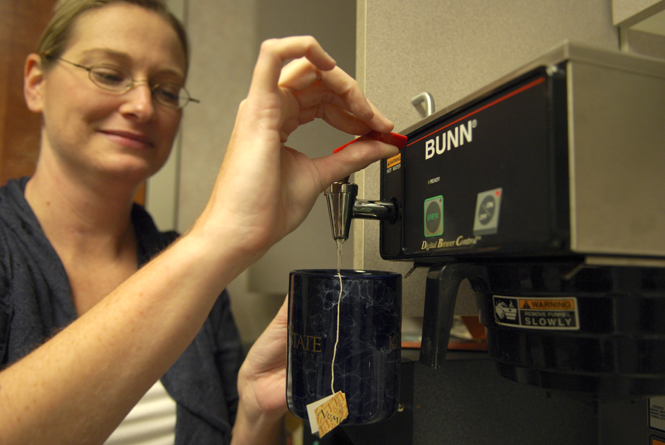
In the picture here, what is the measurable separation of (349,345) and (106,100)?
0.71 meters

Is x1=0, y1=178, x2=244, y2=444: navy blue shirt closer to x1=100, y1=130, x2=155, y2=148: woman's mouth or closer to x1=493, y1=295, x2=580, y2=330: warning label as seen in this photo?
x1=100, y1=130, x2=155, y2=148: woman's mouth

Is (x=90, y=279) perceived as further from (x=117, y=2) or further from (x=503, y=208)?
(x=503, y=208)

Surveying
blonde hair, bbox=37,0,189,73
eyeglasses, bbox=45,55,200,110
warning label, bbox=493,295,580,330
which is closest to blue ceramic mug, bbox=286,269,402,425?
warning label, bbox=493,295,580,330

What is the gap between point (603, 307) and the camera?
0.32 meters

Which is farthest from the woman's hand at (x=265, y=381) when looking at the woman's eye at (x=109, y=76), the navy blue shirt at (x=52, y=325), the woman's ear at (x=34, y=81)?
the woman's ear at (x=34, y=81)

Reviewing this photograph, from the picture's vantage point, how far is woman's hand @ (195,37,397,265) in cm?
38

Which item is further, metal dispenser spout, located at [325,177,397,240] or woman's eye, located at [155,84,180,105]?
woman's eye, located at [155,84,180,105]

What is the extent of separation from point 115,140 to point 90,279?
1.02 feet

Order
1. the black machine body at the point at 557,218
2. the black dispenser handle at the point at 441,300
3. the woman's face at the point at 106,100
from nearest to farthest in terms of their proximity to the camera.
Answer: the black machine body at the point at 557,218 < the black dispenser handle at the point at 441,300 < the woman's face at the point at 106,100

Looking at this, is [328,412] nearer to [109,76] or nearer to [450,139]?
[450,139]

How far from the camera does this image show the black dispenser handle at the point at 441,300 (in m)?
0.38

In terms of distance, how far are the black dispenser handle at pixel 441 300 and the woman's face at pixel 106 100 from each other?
686mm

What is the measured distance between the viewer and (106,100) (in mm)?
761

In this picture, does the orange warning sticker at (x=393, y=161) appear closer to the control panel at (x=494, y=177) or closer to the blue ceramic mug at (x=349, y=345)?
the control panel at (x=494, y=177)
